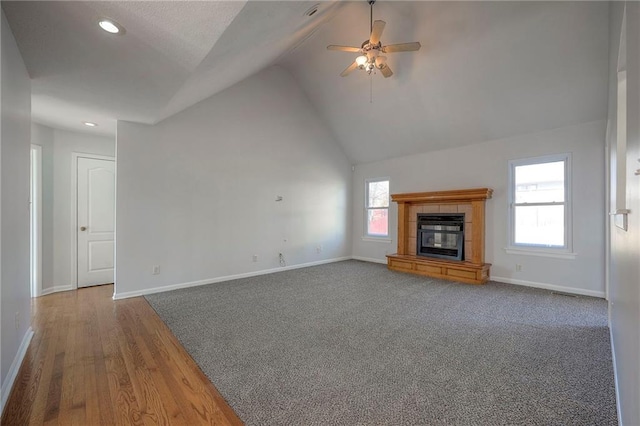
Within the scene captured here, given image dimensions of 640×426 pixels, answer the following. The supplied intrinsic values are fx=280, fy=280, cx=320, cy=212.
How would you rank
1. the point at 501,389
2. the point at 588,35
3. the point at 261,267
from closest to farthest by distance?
the point at 501,389 < the point at 588,35 < the point at 261,267

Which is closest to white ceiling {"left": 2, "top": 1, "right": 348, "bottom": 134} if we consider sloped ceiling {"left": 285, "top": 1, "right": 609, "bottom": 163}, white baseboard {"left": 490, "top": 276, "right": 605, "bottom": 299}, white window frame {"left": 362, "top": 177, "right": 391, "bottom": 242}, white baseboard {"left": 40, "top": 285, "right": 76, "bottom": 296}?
sloped ceiling {"left": 285, "top": 1, "right": 609, "bottom": 163}

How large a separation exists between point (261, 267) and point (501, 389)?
4.29 metres

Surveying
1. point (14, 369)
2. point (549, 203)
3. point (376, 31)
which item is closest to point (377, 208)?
point (549, 203)

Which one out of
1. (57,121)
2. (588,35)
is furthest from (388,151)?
(57,121)

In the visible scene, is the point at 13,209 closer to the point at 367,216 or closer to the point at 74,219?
the point at 74,219

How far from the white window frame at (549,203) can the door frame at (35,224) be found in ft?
24.5

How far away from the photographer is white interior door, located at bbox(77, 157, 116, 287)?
4.64 metres

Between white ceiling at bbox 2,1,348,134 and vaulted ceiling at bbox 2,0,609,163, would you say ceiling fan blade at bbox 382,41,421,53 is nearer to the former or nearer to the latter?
vaulted ceiling at bbox 2,0,609,163

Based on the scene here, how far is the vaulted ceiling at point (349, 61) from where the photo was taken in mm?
2006

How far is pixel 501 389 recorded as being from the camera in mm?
1908

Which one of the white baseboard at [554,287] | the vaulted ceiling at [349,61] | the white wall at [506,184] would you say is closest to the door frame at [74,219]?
the vaulted ceiling at [349,61]

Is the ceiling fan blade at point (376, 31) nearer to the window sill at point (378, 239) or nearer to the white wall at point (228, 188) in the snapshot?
the white wall at point (228, 188)

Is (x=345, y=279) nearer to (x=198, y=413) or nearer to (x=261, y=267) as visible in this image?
(x=261, y=267)

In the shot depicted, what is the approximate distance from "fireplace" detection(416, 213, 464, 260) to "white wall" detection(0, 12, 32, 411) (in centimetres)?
581
